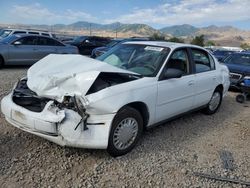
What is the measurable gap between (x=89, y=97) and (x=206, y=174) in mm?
1832

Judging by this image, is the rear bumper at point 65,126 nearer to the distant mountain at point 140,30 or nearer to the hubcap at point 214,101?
the hubcap at point 214,101

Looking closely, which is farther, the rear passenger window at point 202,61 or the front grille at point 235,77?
the front grille at point 235,77

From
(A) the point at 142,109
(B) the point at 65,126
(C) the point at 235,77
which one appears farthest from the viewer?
(C) the point at 235,77

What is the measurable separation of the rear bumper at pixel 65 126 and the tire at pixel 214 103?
3.22 metres

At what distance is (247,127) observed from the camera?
574 centimetres

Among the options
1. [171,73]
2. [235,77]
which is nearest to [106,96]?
[171,73]

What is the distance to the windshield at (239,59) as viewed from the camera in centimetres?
1006

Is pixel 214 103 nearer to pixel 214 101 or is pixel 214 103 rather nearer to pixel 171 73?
pixel 214 101

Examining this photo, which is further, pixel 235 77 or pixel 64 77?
pixel 235 77

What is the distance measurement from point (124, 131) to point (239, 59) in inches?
310

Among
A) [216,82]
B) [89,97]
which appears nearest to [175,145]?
[89,97]

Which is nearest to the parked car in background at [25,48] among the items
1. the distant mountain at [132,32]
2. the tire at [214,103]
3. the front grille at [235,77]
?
the front grille at [235,77]

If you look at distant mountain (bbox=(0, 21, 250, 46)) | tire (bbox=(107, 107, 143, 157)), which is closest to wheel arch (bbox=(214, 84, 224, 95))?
tire (bbox=(107, 107, 143, 157))

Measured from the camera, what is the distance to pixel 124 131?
3.91m
